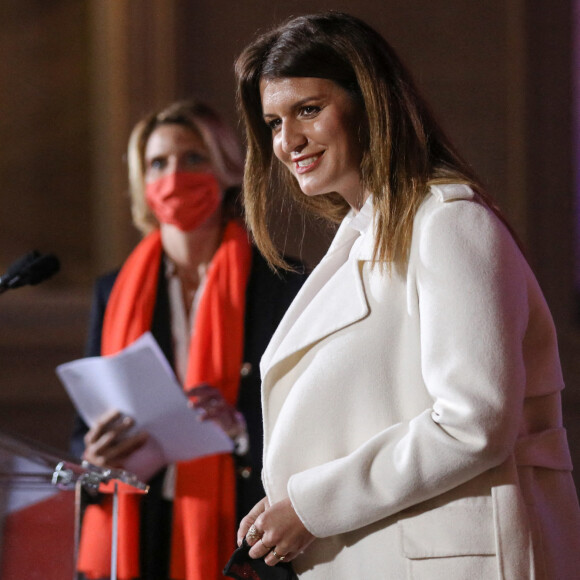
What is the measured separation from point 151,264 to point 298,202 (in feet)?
3.56

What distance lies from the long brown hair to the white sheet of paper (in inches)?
36.4

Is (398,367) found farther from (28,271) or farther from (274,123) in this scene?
(28,271)

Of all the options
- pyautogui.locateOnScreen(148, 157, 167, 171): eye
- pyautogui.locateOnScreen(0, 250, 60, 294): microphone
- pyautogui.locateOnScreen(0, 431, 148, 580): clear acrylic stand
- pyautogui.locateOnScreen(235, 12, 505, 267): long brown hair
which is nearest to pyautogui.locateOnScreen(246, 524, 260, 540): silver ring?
pyautogui.locateOnScreen(0, 431, 148, 580): clear acrylic stand

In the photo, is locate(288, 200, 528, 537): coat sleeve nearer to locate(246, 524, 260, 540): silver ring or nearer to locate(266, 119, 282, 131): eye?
locate(246, 524, 260, 540): silver ring

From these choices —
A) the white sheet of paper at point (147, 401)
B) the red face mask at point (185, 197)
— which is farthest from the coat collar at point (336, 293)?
the red face mask at point (185, 197)

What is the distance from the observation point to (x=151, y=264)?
2.70m

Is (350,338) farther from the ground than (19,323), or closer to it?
closer to it

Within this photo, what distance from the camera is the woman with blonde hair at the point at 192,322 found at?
7.64 ft

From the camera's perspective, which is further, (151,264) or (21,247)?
(21,247)

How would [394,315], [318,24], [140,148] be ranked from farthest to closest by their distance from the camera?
1. [140,148]
2. [318,24]
3. [394,315]

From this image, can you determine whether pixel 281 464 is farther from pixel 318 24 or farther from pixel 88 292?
pixel 88 292

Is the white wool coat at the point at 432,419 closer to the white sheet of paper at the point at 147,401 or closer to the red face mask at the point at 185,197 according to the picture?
the white sheet of paper at the point at 147,401

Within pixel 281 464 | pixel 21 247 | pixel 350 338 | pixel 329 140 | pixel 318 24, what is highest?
pixel 21 247

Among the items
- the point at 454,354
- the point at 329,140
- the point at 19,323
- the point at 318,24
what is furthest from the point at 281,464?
the point at 19,323
